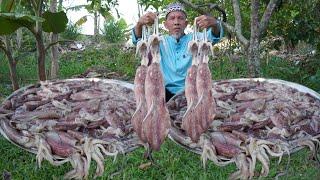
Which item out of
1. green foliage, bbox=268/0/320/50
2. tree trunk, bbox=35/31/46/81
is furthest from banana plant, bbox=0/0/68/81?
green foliage, bbox=268/0/320/50

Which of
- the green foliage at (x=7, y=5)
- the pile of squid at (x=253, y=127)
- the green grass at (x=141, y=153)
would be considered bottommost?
the green grass at (x=141, y=153)

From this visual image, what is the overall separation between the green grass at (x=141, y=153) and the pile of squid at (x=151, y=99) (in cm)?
15

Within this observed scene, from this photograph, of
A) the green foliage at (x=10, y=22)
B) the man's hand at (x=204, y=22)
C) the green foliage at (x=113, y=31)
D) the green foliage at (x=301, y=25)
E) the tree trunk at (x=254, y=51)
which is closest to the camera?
the man's hand at (x=204, y=22)

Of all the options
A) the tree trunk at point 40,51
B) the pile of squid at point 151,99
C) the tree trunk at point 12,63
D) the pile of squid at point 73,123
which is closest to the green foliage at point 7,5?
the tree trunk at point 12,63

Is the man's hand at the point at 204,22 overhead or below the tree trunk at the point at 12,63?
overhead

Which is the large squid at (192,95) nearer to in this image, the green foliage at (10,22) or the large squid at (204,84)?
the large squid at (204,84)

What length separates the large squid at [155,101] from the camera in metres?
1.08

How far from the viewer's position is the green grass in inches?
66.5

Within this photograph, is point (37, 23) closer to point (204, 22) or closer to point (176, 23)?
point (176, 23)

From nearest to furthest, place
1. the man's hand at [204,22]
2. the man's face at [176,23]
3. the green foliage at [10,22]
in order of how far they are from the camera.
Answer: the man's hand at [204,22]
the man's face at [176,23]
the green foliage at [10,22]

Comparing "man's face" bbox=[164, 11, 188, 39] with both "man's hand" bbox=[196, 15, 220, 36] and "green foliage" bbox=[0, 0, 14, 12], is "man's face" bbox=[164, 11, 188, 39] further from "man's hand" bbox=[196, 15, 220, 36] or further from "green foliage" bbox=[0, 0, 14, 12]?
"green foliage" bbox=[0, 0, 14, 12]

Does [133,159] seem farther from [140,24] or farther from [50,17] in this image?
[140,24]

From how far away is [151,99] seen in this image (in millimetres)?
1075

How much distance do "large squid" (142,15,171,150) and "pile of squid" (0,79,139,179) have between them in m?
0.08
